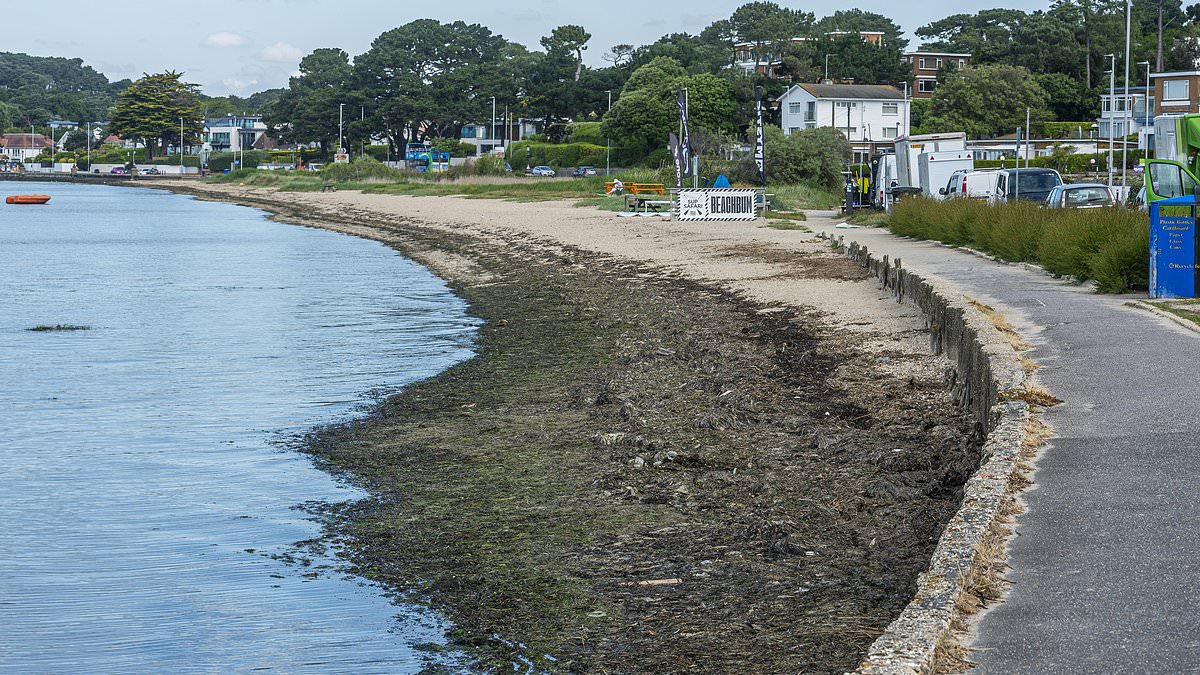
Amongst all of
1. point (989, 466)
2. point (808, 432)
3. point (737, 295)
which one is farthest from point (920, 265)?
point (989, 466)

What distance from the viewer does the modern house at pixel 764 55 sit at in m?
125

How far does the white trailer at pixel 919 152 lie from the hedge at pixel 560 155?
56926mm

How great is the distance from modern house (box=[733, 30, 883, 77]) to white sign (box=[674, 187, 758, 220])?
256 feet

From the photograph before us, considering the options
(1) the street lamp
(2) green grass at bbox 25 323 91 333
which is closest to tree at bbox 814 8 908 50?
(1) the street lamp

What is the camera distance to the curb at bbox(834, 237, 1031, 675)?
5141 mm

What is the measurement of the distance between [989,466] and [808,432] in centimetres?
407

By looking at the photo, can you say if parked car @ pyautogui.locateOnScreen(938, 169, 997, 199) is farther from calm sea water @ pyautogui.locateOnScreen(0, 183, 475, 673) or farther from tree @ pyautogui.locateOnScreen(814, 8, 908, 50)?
tree @ pyautogui.locateOnScreen(814, 8, 908, 50)

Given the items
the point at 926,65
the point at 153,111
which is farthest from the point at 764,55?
the point at 153,111

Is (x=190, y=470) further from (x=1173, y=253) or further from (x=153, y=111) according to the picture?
(x=153, y=111)

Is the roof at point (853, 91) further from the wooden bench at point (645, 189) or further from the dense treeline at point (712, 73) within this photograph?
the wooden bench at point (645, 189)

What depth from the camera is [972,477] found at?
7.67 metres

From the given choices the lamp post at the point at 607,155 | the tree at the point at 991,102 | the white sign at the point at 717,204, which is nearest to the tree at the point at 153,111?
the lamp post at the point at 607,155

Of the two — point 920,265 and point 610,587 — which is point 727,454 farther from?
point 920,265

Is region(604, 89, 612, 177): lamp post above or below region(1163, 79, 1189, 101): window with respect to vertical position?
below
